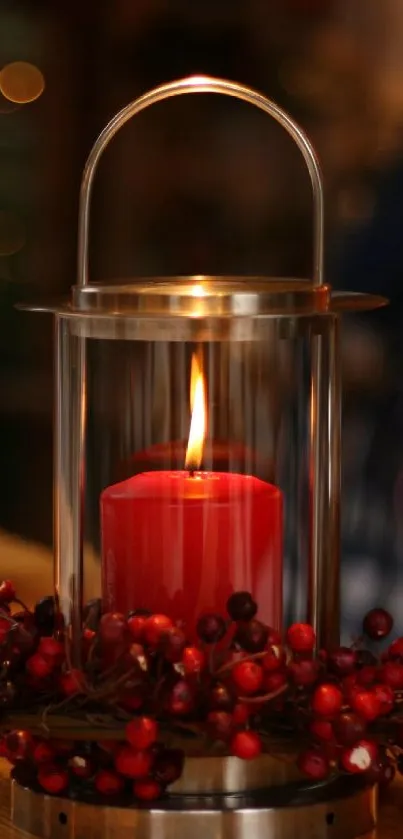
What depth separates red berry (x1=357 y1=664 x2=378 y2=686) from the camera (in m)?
Result: 0.73

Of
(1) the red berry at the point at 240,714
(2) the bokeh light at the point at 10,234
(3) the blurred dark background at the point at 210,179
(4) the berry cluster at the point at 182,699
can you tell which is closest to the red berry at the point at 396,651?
(4) the berry cluster at the point at 182,699

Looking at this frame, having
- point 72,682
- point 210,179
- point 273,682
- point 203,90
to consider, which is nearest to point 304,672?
point 273,682

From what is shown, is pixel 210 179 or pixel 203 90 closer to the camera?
pixel 203 90

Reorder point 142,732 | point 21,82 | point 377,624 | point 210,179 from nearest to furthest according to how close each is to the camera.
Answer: point 142,732
point 377,624
point 210,179
point 21,82

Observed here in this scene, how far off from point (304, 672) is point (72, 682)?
117mm

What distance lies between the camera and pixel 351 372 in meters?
1.33

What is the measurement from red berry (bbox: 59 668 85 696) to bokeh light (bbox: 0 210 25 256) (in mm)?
849

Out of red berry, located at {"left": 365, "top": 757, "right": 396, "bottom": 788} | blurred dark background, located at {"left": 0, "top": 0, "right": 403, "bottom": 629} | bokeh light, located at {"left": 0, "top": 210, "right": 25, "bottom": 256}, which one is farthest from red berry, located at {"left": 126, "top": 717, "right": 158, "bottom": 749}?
bokeh light, located at {"left": 0, "top": 210, "right": 25, "bottom": 256}

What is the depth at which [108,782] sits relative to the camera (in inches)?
28.3

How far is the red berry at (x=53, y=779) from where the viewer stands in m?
0.73

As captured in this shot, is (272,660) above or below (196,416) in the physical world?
below

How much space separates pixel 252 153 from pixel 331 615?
691mm

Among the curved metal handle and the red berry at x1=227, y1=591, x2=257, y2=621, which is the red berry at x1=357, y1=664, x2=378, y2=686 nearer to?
the red berry at x1=227, y1=591, x2=257, y2=621

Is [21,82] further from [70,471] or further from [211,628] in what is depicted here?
[211,628]
